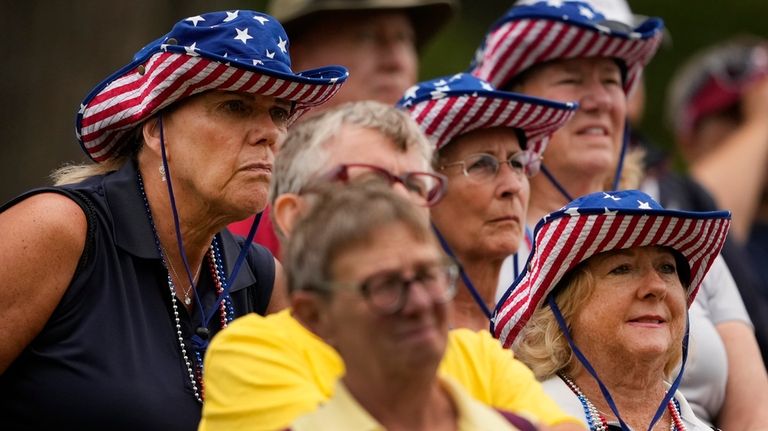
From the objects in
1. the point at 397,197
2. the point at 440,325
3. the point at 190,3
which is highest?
the point at 397,197

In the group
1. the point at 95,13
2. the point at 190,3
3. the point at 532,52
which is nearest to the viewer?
the point at 532,52

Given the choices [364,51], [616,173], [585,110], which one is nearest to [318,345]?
[585,110]

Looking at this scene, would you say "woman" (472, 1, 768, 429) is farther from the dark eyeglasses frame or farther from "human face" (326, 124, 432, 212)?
"human face" (326, 124, 432, 212)

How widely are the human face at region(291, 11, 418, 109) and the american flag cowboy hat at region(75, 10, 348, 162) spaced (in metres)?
1.99

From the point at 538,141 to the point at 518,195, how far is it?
268mm

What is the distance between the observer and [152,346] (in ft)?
13.7

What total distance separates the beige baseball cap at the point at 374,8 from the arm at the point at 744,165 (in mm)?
2031

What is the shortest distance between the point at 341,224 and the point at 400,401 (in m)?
0.37

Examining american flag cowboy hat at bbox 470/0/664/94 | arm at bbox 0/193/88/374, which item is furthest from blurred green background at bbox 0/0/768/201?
arm at bbox 0/193/88/374

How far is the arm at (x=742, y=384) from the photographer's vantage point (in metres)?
5.04

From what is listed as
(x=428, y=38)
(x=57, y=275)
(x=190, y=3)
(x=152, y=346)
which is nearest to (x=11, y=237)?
(x=57, y=275)

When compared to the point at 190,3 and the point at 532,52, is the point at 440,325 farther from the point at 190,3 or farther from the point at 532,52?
the point at 190,3

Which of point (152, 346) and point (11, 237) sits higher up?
point (11, 237)

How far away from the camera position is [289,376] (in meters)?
3.12
